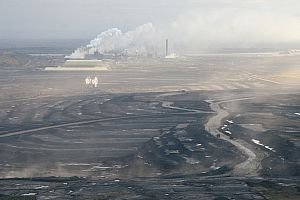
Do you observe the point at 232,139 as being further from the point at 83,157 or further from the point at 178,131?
the point at 83,157

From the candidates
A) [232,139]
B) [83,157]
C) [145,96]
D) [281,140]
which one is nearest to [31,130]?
[83,157]

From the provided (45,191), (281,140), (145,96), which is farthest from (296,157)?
(145,96)

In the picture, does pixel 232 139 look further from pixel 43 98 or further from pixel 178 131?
pixel 43 98

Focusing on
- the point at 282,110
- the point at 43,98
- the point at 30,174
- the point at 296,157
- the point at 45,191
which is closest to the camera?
the point at 45,191

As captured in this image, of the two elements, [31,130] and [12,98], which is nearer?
[31,130]

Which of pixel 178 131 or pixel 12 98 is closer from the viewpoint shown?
pixel 178 131

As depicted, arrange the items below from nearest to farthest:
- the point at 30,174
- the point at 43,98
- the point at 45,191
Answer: the point at 45,191 < the point at 30,174 < the point at 43,98

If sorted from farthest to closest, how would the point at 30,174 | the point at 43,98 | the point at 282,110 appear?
the point at 43,98, the point at 282,110, the point at 30,174

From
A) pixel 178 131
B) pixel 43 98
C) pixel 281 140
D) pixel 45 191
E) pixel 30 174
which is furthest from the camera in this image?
pixel 43 98

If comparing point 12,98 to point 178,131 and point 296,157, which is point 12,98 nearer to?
point 178,131
